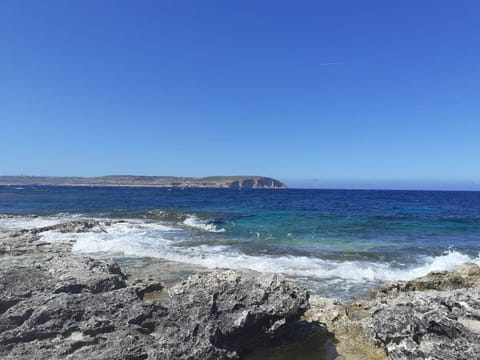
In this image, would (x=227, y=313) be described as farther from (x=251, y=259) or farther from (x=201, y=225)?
(x=201, y=225)

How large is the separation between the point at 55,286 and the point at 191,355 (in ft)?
12.7

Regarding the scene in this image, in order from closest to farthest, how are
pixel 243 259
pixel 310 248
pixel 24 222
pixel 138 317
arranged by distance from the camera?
pixel 138 317 → pixel 243 259 → pixel 310 248 → pixel 24 222

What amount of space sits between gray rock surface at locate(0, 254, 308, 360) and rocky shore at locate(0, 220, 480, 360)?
2cm

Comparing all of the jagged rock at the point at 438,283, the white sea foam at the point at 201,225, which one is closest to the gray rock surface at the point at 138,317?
the jagged rock at the point at 438,283

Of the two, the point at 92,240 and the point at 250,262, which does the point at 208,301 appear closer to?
the point at 250,262

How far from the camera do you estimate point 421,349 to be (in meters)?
6.34

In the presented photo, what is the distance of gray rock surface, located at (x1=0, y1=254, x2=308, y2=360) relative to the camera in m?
5.86

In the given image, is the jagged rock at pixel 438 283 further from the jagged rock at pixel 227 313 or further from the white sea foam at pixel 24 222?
the white sea foam at pixel 24 222

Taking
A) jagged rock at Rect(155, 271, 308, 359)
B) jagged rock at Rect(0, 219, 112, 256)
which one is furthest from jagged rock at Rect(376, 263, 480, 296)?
jagged rock at Rect(0, 219, 112, 256)

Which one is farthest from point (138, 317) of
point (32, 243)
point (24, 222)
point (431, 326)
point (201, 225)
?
point (24, 222)

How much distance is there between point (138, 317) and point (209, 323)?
134cm

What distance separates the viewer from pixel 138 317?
6.76 metres

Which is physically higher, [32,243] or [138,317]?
[138,317]

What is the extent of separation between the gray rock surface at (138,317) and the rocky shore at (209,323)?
0.02 metres
